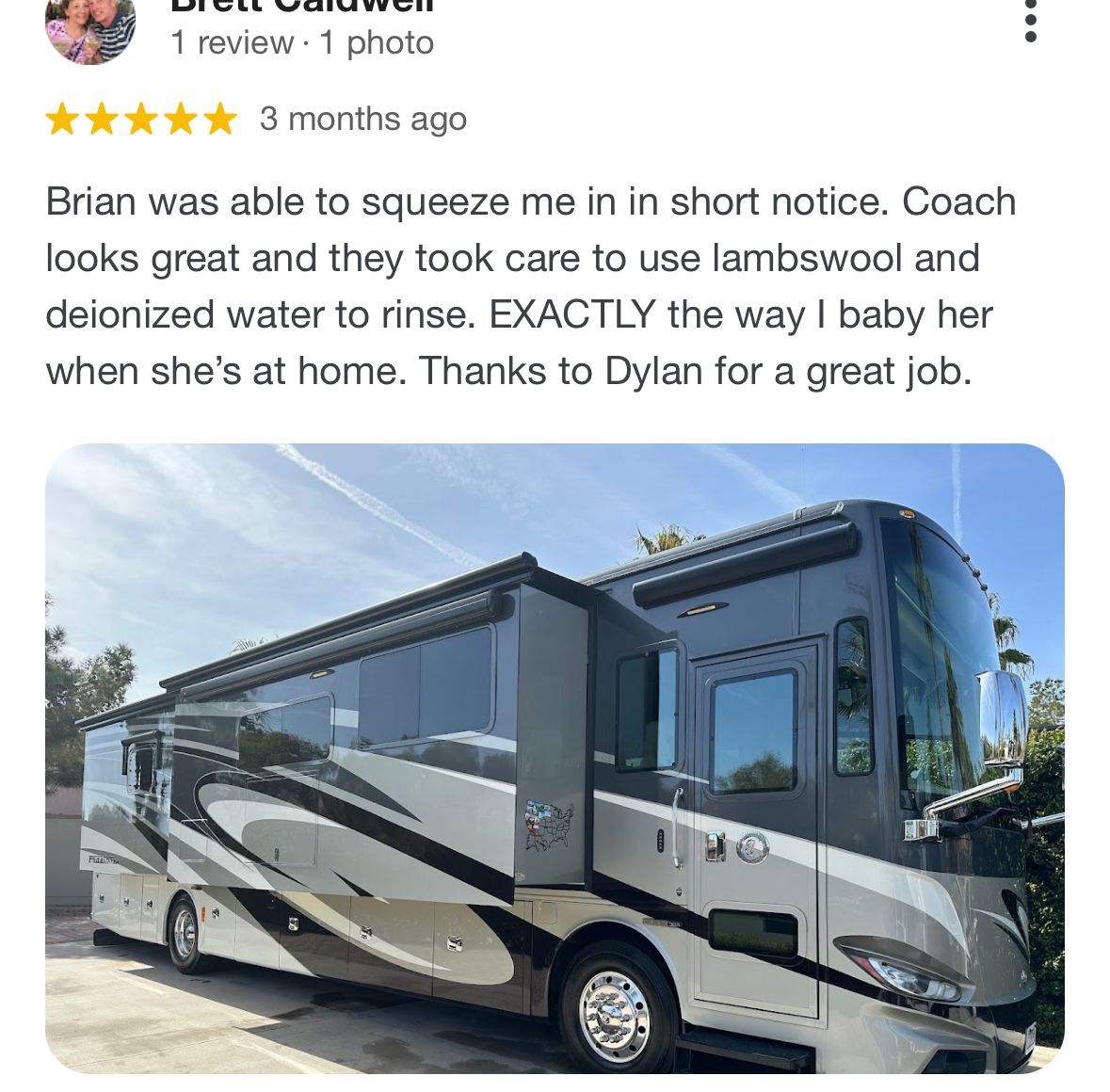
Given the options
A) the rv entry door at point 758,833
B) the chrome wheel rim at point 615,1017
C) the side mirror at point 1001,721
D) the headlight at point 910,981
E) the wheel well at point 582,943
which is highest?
the side mirror at point 1001,721

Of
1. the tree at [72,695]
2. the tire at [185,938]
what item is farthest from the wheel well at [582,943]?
the tree at [72,695]

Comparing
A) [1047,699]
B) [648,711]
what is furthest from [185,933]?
[1047,699]

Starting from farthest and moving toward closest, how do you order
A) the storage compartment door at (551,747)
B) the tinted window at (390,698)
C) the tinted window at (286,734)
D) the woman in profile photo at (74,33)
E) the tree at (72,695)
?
the tree at (72,695), the tinted window at (286,734), the tinted window at (390,698), the storage compartment door at (551,747), the woman in profile photo at (74,33)

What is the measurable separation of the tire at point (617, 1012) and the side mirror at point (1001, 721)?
7.92ft

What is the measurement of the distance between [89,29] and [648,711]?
4.78 meters

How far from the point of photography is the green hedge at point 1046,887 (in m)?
7.89

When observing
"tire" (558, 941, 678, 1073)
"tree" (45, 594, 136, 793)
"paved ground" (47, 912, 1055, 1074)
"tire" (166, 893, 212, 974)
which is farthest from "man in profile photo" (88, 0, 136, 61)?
"tree" (45, 594, 136, 793)

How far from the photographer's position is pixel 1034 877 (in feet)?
26.9

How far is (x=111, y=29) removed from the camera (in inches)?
204

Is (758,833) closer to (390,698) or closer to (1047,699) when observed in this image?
(390,698)

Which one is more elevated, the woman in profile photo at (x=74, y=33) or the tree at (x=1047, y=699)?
the woman in profile photo at (x=74, y=33)

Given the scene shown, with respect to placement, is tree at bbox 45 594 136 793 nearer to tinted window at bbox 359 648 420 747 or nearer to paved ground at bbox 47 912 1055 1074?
paved ground at bbox 47 912 1055 1074

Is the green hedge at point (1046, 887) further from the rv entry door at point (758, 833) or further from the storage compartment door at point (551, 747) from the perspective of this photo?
the storage compartment door at point (551, 747)

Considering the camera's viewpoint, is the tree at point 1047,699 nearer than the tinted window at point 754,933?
No
